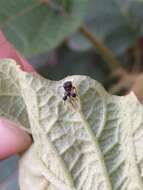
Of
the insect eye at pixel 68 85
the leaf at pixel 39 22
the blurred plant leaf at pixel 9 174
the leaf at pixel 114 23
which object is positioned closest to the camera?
the insect eye at pixel 68 85

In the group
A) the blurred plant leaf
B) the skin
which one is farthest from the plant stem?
the skin

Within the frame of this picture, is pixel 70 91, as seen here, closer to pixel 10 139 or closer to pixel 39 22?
pixel 10 139

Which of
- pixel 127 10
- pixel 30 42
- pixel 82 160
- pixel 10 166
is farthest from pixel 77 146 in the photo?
pixel 127 10

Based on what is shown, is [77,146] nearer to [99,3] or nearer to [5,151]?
[5,151]

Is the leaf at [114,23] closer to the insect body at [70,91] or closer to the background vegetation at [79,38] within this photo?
the background vegetation at [79,38]

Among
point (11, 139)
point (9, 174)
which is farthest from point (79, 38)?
point (11, 139)

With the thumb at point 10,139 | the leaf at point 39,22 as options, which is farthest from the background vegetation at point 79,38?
the thumb at point 10,139

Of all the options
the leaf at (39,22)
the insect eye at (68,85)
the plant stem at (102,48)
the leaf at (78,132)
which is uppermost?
the leaf at (39,22)
